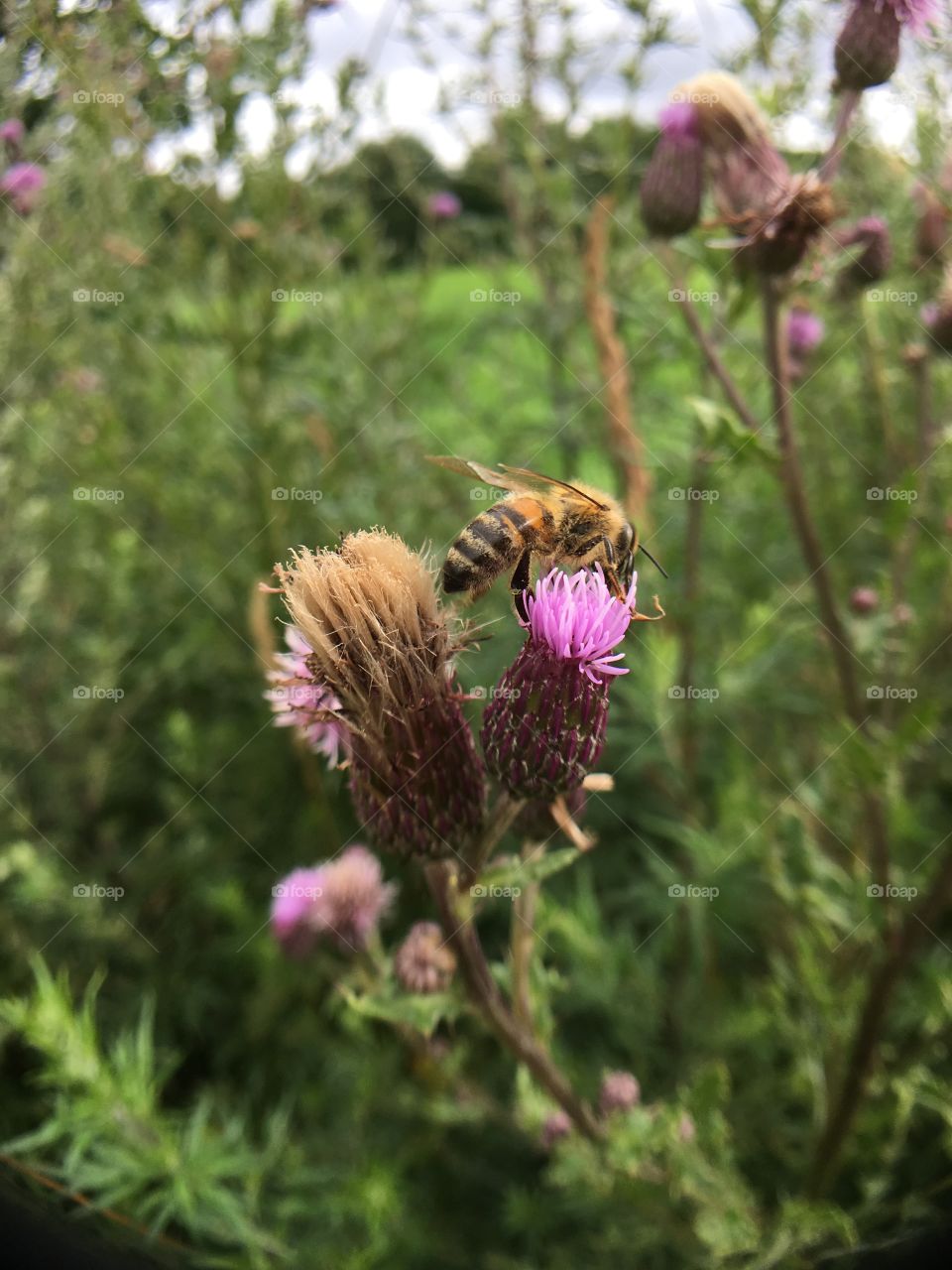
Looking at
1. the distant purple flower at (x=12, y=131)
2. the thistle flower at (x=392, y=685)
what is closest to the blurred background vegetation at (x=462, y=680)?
the distant purple flower at (x=12, y=131)

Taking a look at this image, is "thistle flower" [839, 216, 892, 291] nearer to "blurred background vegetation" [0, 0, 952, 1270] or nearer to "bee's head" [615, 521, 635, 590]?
"blurred background vegetation" [0, 0, 952, 1270]

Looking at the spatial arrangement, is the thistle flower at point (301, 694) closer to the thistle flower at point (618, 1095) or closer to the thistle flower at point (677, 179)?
the thistle flower at point (618, 1095)

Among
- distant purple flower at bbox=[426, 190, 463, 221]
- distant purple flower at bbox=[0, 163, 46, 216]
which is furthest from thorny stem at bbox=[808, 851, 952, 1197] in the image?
distant purple flower at bbox=[426, 190, 463, 221]

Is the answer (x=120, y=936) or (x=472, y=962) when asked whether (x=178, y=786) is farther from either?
(x=472, y=962)

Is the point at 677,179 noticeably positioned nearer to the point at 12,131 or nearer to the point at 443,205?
the point at 12,131

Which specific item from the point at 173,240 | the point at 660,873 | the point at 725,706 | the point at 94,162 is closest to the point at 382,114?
the point at 173,240

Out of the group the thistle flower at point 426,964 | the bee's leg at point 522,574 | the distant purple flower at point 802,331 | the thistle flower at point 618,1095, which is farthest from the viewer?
the distant purple flower at point 802,331

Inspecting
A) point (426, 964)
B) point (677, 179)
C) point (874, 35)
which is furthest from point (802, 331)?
point (426, 964)
